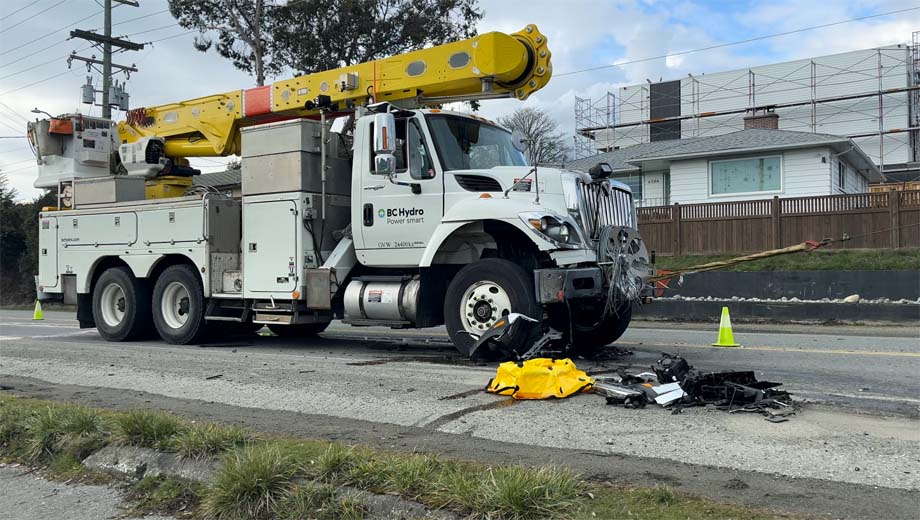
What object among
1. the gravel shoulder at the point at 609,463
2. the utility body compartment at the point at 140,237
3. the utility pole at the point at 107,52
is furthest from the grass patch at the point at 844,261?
the utility pole at the point at 107,52

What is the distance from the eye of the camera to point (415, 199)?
29.1 feet

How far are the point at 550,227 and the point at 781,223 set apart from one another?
13900mm

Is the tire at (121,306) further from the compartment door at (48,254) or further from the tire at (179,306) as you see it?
the compartment door at (48,254)

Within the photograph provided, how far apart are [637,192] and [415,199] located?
22636 mm

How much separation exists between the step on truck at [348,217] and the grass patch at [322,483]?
154 inches

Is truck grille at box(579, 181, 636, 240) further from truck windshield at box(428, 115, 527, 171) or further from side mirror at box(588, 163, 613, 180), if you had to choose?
truck windshield at box(428, 115, 527, 171)

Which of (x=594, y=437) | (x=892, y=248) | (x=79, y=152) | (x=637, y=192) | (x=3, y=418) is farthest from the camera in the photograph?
(x=637, y=192)

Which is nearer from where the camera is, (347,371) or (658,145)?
(347,371)

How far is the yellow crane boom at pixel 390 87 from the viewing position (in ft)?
30.6

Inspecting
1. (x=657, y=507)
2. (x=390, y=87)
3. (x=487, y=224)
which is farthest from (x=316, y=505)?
(x=390, y=87)

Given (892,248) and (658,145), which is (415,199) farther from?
(658,145)

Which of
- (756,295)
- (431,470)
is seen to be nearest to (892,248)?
(756,295)

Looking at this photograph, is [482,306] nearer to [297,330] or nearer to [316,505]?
[316,505]

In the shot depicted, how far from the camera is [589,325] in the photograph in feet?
29.8
